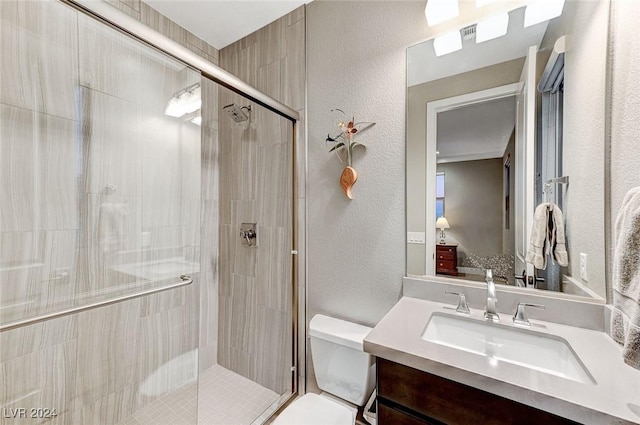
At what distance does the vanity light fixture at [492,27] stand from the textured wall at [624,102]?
35 centimetres

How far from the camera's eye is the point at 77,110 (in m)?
1.27

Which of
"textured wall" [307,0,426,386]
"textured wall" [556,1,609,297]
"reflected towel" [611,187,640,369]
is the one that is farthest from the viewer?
"textured wall" [307,0,426,386]

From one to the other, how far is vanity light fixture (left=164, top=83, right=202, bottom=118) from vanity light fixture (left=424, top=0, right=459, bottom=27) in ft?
3.97

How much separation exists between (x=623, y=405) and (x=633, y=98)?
849 mm

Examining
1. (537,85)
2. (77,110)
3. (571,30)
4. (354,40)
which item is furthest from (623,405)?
(77,110)

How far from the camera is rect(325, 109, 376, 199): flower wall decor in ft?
4.93

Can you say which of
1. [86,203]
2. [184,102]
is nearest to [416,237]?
[184,102]

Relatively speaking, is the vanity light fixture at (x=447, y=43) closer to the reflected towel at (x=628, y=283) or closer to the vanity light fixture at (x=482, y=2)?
the vanity light fixture at (x=482, y=2)

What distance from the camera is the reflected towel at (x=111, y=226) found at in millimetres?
1326

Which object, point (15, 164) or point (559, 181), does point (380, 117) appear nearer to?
point (559, 181)

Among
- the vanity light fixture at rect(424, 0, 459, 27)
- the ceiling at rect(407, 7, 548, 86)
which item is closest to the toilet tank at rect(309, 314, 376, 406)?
the ceiling at rect(407, 7, 548, 86)

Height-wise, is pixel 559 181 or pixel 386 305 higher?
pixel 559 181

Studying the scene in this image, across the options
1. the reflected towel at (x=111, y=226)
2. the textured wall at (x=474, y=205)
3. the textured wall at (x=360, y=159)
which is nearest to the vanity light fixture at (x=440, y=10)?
the textured wall at (x=360, y=159)

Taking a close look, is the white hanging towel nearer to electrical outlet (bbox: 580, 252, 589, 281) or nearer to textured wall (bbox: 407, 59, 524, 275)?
electrical outlet (bbox: 580, 252, 589, 281)
